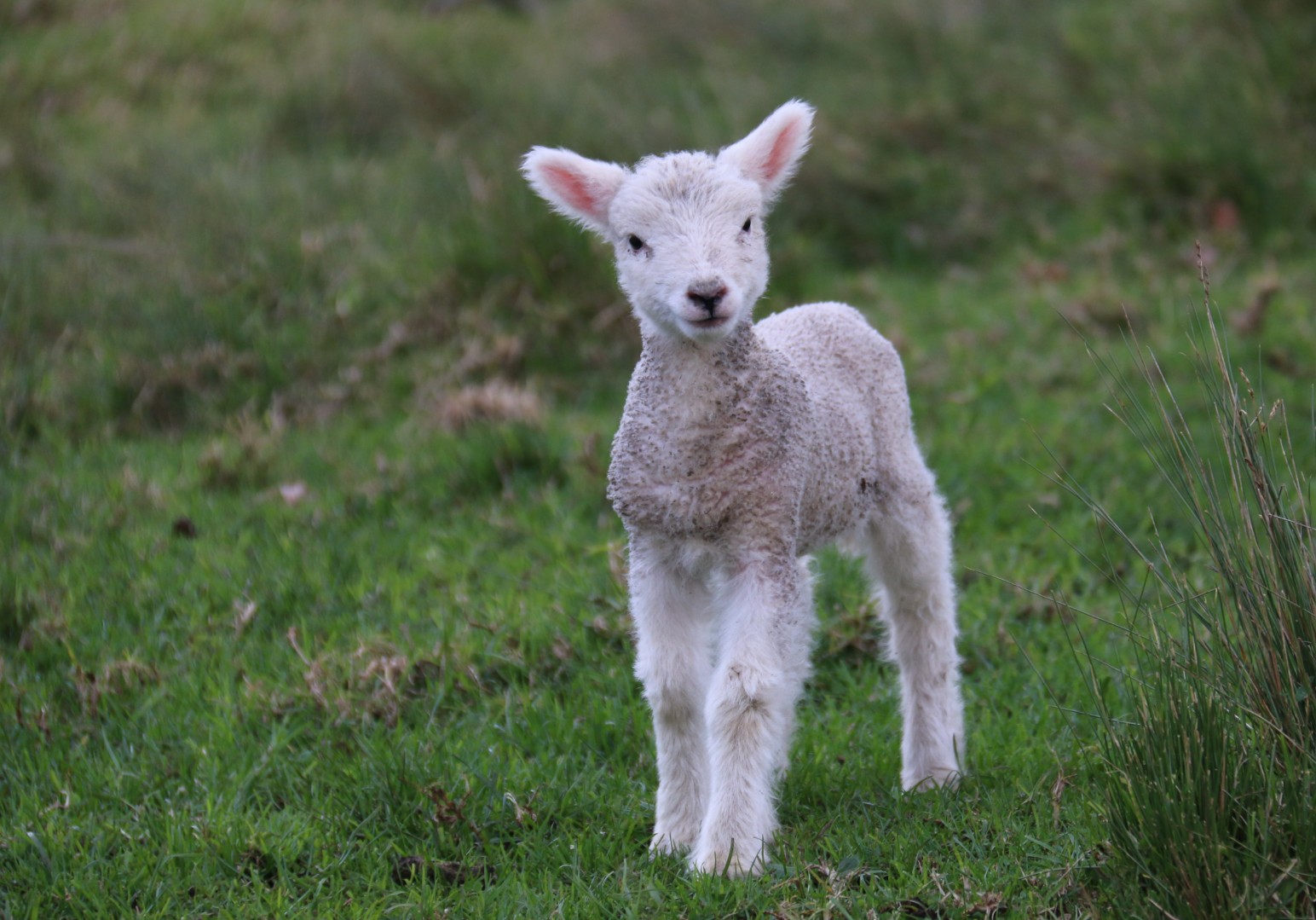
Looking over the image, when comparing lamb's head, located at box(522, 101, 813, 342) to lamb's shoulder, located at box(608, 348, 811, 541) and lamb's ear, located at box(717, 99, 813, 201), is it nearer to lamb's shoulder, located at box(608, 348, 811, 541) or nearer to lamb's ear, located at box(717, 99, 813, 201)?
lamb's ear, located at box(717, 99, 813, 201)

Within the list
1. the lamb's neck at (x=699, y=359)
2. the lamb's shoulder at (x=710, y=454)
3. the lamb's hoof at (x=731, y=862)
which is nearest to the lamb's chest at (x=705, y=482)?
the lamb's shoulder at (x=710, y=454)

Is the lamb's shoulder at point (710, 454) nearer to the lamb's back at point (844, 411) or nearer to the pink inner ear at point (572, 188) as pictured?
the lamb's back at point (844, 411)

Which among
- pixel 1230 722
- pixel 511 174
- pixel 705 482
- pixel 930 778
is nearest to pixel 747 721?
pixel 705 482

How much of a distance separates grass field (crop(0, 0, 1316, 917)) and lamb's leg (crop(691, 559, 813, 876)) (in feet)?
0.33

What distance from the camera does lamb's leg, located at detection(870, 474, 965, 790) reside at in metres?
4.19

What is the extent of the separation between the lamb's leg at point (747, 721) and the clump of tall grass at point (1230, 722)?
797 millimetres

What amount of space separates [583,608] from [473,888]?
1.62m

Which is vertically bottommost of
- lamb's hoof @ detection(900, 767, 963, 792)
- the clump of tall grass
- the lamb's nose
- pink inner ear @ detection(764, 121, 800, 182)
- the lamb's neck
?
lamb's hoof @ detection(900, 767, 963, 792)

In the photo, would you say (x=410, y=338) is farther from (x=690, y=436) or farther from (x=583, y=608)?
(x=690, y=436)

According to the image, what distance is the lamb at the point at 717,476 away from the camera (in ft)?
11.5

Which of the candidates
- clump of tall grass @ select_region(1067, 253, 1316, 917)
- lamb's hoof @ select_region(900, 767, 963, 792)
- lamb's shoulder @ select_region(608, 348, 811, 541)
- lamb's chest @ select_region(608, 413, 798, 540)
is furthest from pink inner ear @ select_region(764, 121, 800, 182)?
lamb's hoof @ select_region(900, 767, 963, 792)

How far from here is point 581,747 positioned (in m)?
4.42

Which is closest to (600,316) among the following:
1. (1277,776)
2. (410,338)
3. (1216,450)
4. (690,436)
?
(410,338)

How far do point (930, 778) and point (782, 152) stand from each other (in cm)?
183
